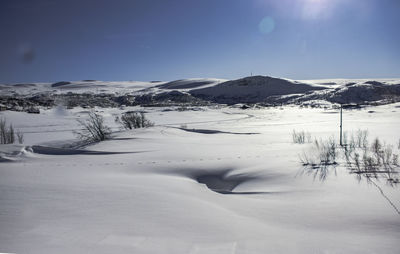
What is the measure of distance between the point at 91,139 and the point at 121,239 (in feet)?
19.2

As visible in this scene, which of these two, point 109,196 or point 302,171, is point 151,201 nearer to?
point 109,196

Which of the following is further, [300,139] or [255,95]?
[255,95]

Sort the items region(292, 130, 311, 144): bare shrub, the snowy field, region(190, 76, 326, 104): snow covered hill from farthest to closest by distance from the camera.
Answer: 1. region(190, 76, 326, 104): snow covered hill
2. region(292, 130, 311, 144): bare shrub
3. the snowy field

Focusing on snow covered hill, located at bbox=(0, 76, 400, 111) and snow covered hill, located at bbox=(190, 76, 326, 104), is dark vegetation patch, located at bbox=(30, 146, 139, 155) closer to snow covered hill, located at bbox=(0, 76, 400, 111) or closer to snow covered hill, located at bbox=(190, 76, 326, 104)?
snow covered hill, located at bbox=(0, 76, 400, 111)

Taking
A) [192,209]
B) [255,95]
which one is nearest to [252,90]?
[255,95]

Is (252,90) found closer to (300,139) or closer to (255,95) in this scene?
(255,95)

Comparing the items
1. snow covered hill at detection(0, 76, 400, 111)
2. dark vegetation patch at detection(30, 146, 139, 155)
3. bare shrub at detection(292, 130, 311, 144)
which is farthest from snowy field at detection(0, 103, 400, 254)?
snow covered hill at detection(0, 76, 400, 111)

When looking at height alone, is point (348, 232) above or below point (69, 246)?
below

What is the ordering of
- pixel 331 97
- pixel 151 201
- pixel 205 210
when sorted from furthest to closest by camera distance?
pixel 331 97 < pixel 151 201 < pixel 205 210

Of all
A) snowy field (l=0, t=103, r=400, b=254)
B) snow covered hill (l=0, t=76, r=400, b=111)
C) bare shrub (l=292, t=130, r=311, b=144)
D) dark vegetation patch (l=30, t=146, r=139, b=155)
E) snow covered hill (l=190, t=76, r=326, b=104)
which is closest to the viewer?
snowy field (l=0, t=103, r=400, b=254)

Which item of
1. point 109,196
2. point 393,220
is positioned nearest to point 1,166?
point 109,196

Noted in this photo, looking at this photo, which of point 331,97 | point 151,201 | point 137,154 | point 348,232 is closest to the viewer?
point 348,232

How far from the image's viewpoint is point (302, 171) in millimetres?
3443

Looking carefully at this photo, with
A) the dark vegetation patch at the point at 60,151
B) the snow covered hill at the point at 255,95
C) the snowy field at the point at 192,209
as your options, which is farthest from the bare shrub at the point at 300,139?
the snow covered hill at the point at 255,95
